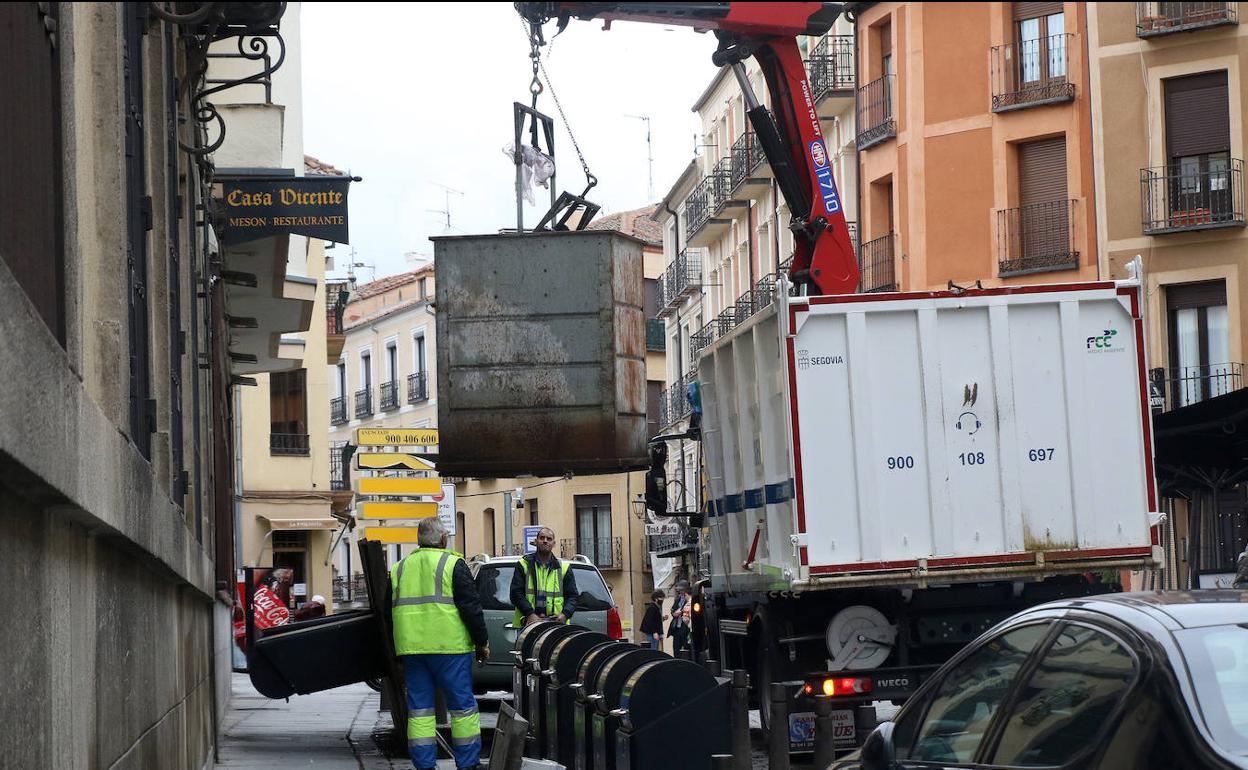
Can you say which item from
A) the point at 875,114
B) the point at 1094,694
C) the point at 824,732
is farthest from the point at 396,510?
the point at 1094,694

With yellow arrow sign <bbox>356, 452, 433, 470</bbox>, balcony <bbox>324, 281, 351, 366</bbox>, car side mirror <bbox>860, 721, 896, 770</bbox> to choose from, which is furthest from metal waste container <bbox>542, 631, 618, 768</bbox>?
balcony <bbox>324, 281, 351, 366</bbox>

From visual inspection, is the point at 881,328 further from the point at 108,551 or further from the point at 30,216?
the point at 30,216

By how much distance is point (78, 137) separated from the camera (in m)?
4.93

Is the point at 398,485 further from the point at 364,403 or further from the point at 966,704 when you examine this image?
the point at 364,403

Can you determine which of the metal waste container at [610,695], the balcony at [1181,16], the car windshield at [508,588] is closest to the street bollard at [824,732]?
the metal waste container at [610,695]

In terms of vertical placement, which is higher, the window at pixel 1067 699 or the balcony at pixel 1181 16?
the balcony at pixel 1181 16

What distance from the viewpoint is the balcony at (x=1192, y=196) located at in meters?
33.9

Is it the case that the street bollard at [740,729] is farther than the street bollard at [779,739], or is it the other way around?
the street bollard at [779,739]

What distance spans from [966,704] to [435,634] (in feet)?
20.8

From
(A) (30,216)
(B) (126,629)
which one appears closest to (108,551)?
(B) (126,629)

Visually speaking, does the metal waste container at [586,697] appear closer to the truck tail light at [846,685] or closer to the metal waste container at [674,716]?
the metal waste container at [674,716]

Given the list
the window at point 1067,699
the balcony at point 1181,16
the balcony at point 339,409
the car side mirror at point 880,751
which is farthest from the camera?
the balcony at point 339,409

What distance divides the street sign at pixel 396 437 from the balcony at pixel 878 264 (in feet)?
50.9

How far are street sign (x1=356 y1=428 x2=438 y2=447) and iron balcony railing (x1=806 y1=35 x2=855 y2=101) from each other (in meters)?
18.1
